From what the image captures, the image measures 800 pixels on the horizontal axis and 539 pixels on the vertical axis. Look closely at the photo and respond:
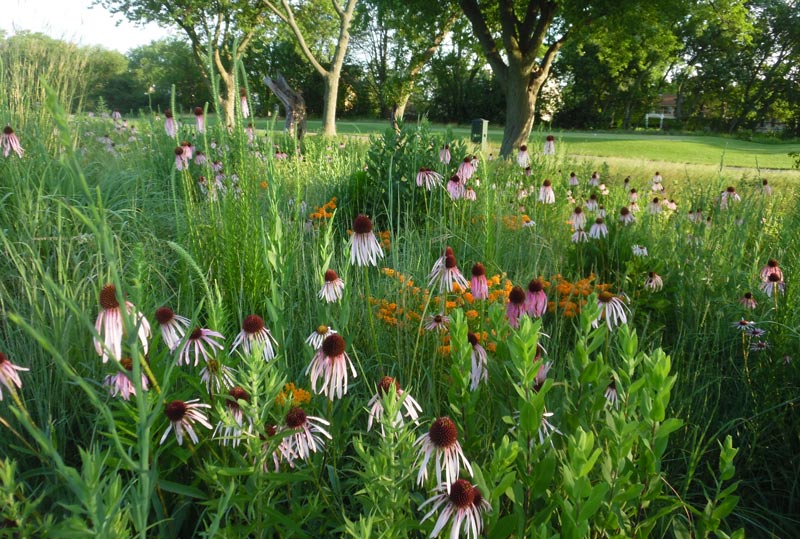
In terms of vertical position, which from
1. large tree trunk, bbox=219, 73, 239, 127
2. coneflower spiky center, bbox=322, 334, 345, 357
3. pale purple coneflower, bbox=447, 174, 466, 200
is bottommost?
coneflower spiky center, bbox=322, 334, 345, 357

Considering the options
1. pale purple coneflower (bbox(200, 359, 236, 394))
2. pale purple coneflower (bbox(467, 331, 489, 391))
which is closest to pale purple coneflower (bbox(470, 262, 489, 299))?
pale purple coneflower (bbox(467, 331, 489, 391))

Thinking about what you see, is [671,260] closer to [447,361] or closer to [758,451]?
[758,451]

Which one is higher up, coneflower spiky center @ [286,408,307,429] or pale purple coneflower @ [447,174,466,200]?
pale purple coneflower @ [447,174,466,200]

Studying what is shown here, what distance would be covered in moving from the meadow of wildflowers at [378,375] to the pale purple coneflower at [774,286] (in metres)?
0.01

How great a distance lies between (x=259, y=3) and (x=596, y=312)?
21.0 m

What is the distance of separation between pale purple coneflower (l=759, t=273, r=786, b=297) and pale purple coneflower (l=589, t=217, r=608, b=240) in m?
1.02

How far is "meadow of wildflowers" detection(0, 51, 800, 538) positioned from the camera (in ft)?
3.26

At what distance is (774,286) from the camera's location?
87.3 inches

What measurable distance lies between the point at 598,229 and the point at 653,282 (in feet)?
2.35

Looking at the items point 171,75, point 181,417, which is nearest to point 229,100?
point 181,417

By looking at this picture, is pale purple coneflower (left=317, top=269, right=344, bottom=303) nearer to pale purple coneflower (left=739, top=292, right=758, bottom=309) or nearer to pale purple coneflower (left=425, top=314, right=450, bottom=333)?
pale purple coneflower (left=425, top=314, right=450, bottom=333)

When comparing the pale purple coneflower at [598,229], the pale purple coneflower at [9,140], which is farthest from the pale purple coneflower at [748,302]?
the pale purple coneflower at [9,140]

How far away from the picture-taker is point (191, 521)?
1457 mm

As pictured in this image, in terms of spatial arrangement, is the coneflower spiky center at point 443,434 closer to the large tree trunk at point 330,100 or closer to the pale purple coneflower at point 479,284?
the pale purple coneflower at point 479,284
